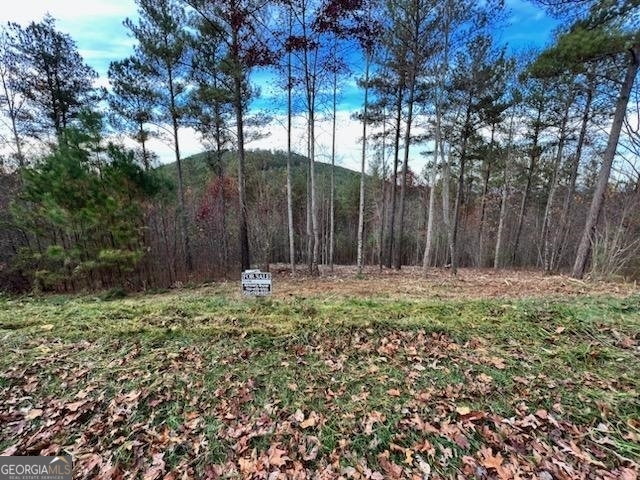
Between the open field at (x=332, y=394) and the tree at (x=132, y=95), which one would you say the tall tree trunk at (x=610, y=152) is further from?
the tree at (x=132, y=95)

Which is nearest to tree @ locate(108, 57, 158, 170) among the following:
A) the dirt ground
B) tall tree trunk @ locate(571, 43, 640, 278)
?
the dirt ground

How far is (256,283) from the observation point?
372 cm

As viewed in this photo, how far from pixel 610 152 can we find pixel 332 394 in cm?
835

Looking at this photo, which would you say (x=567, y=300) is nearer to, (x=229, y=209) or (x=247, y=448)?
(x=247, y=448)

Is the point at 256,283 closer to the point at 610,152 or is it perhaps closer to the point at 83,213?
the point at 83,213

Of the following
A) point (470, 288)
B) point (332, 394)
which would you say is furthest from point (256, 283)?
point (470, 288)

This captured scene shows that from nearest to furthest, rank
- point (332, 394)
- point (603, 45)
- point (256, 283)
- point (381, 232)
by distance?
point (332, 394) < point (256, 283) < point (603, 45) < point (381, 232)

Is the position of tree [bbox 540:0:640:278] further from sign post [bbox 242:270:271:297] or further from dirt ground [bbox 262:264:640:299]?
sign post [bbox 242:270:271:297]

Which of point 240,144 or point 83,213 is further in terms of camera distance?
point 240,144

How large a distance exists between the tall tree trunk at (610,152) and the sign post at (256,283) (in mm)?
7809

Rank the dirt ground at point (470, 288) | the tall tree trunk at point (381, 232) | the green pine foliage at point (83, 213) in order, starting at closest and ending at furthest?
the dirt ground at point (470, 288) → the green pine foliage at point (83, 213) → the tall tree trunk at point (381, 232)

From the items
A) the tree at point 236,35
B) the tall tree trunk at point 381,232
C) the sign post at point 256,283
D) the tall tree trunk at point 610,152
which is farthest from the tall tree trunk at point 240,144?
the tall tree trunk at point 610,152

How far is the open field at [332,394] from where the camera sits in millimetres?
1735

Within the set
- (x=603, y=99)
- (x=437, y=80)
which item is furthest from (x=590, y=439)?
(x=603, y=99)
